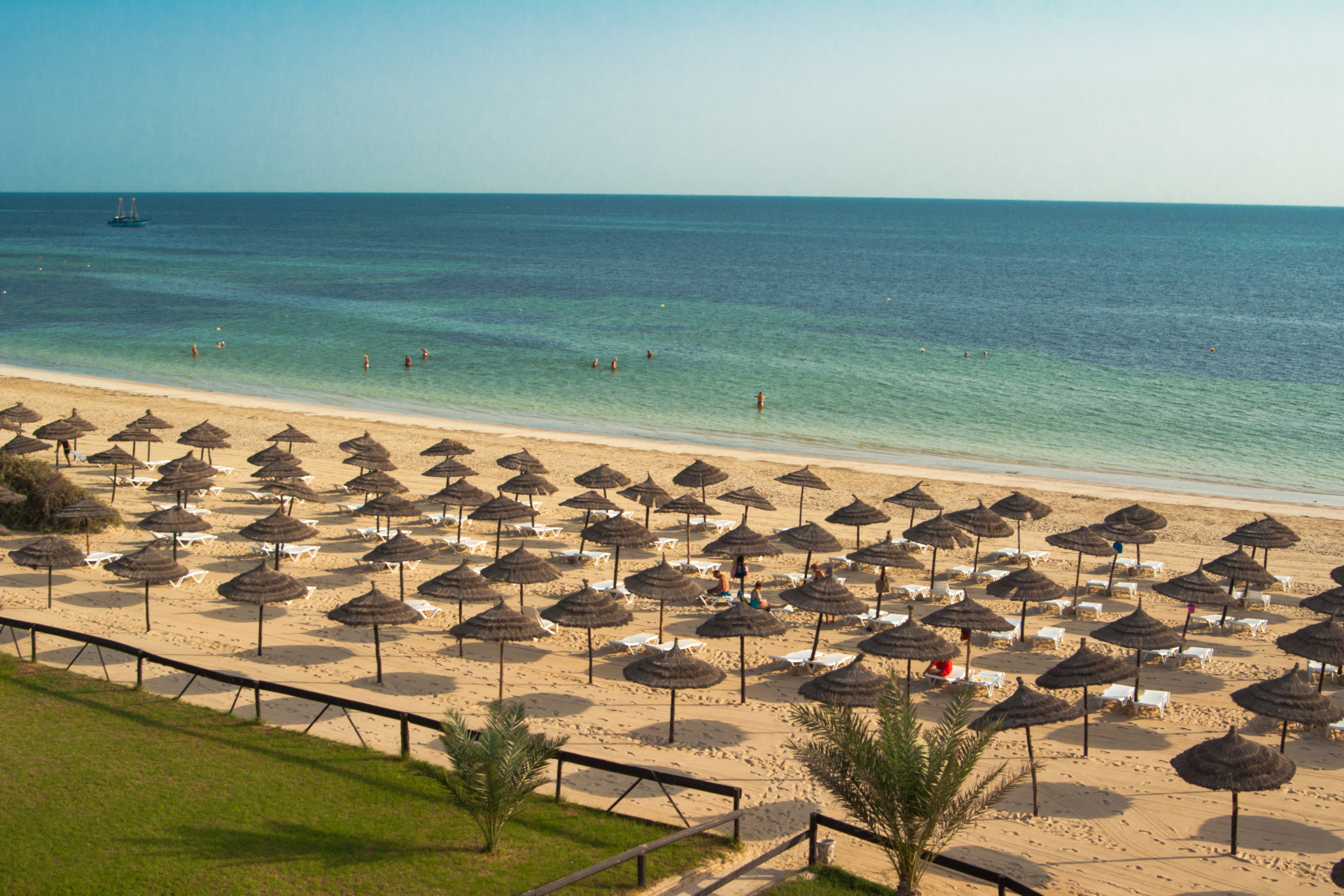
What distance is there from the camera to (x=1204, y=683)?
1734 centimetres

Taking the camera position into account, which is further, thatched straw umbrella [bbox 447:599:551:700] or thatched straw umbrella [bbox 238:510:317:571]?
thatched straw umbrella [bbox 238:510:317:571]

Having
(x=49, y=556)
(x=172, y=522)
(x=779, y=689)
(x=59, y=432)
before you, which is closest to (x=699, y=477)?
(x=779, y=689)

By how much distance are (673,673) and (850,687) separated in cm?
236

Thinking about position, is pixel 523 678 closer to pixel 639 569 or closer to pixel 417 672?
pixel 417 672

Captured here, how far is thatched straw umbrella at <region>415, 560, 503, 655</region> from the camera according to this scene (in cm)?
1639

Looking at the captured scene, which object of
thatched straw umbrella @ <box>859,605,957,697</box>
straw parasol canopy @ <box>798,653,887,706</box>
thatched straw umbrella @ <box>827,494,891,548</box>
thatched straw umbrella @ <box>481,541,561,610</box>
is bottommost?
straw parasol canopy @ <box>798,653,887,706</box>

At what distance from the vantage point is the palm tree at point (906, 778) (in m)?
10.1

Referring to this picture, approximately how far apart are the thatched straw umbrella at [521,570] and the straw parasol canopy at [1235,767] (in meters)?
9.57

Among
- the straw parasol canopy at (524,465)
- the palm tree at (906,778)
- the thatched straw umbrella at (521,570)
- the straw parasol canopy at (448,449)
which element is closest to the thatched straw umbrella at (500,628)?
the thatched straw umbrella at (521,570)

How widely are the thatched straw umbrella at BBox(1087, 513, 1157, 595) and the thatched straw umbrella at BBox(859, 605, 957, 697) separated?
26.5 ft

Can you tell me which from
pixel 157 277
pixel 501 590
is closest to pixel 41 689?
pixel 501 590

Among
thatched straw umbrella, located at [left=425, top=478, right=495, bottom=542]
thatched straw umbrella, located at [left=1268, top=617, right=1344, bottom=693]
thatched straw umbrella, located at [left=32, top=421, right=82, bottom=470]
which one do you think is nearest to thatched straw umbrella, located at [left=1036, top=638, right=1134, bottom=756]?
thatched straw umbrella, located at [left=1268, top=617, right=1344, bottom=693]

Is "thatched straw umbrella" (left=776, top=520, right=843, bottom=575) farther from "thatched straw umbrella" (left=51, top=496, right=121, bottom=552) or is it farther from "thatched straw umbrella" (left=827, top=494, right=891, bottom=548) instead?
"thatched straw umbrella" (left=51, top=496, right=121, bottom=552)

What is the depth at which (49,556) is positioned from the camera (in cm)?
1789
